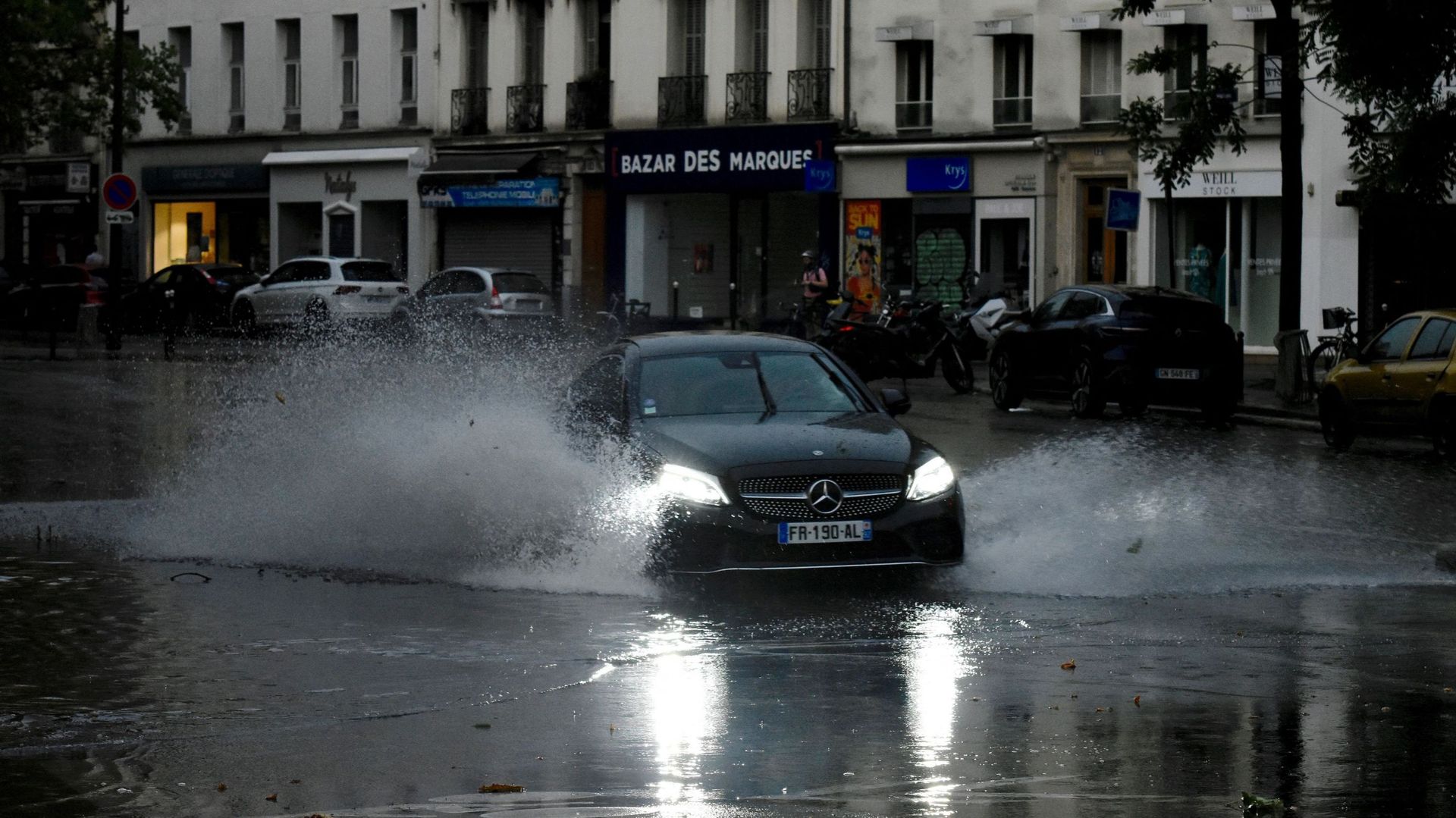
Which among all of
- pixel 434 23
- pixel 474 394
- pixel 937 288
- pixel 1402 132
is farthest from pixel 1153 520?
pixel 434 23

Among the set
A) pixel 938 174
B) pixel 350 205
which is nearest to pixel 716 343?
pixel 938 174

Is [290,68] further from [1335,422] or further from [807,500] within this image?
[807,500]

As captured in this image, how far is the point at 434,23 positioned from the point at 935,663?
45068 millimetres

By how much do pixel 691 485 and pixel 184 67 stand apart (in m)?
50.5

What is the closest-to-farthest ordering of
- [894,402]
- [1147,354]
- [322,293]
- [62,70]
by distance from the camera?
1. [894,402]
2. [1147,354]
3. [322,293]
4. [62,70]

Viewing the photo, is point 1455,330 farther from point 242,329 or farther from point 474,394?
point 242,329

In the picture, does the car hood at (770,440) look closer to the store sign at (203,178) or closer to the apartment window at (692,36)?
the apartment window at (692,36)

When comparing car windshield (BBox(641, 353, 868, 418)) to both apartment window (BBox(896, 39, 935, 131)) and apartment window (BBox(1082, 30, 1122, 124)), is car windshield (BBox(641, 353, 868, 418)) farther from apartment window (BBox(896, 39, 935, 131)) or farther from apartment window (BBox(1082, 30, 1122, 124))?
apartment window (BBox(896, 39, 935, 131))

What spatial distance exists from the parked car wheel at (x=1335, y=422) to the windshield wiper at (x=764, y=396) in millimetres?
10297

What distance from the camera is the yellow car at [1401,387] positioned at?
20188mm

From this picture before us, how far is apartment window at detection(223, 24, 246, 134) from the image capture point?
5738 centimetres

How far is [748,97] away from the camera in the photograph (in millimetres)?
46438

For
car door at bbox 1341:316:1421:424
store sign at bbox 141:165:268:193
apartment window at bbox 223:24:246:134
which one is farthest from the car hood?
apartment window at bbox 223:24:246:134

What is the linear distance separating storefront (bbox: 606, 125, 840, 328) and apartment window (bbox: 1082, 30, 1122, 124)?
5865 millimetres
